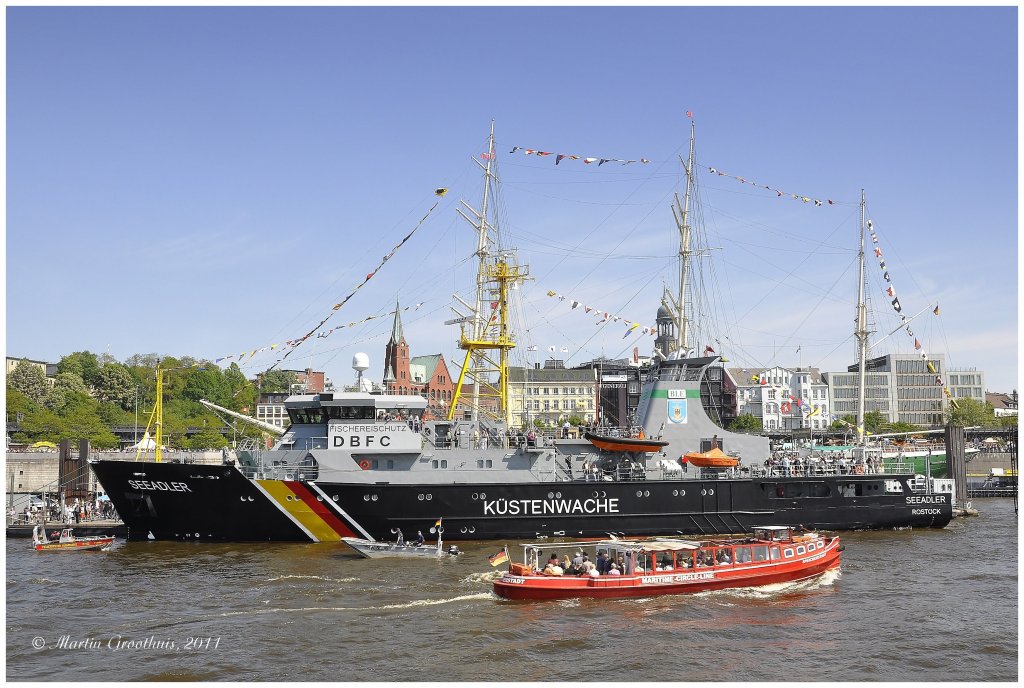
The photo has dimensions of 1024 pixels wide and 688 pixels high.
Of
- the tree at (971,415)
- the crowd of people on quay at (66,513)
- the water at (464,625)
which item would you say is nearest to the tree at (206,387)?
the crowd of people on quay at (66,513)

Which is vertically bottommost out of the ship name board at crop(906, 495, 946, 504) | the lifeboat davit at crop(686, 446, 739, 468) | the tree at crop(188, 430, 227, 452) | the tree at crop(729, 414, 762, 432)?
the ship name board at crop(906, 495, 946, 504)

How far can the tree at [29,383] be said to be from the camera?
97.9 metres

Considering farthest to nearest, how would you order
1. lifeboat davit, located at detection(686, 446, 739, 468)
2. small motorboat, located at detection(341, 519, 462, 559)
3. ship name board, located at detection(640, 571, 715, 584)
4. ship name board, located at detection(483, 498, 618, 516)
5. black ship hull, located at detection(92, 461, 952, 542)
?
lifeboat davit, located at detection(686, 446, 739, 468) → ship name board, located at detection(483, 498, 618, 516) → black ship hull, located at detection(92, 461, 952, 542) → small motorboat, located at detection(341, 519, 462, 559) → ship name board, located at detection(640, 571, 715, 584)

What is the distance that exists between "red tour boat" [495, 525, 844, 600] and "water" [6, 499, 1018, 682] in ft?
1.71

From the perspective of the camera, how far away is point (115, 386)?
111m

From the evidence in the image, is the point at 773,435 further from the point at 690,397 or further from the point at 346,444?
the point at 346,444

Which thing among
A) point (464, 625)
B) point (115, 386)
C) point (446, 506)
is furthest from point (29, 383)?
point (464, 625)

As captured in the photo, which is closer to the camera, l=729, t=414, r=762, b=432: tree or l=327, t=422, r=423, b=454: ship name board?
l=327, t=422, r=423, b=454: ship name board

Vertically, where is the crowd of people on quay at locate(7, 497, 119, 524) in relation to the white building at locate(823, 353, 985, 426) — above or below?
below

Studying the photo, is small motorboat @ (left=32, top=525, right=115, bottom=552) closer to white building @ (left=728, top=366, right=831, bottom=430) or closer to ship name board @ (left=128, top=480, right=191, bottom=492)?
ship name board @ (left=128, top=480, right=191, bottom=492)

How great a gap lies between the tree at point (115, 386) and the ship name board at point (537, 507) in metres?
89.1

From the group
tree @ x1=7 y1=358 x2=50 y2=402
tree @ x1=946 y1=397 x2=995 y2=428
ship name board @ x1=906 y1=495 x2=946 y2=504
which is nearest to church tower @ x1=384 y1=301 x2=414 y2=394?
tree @ x1=7 y1=358 x2=50 y2=402

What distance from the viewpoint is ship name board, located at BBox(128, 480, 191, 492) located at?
36.2 m

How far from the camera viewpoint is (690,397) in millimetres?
42375
